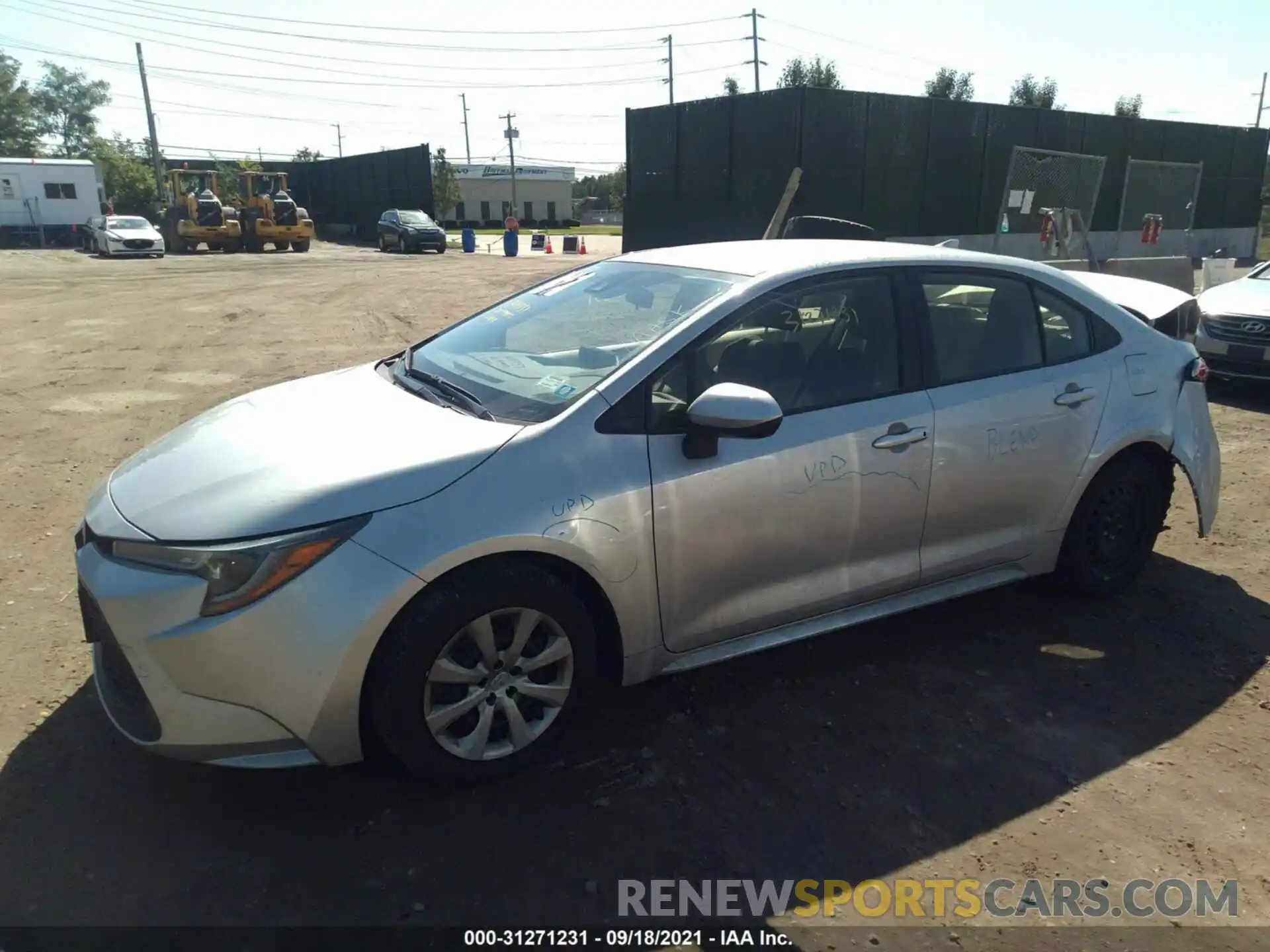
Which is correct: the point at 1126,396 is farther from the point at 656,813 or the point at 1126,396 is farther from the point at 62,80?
the point at 62,80

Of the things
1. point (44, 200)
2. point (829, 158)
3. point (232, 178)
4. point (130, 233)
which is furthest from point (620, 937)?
point (232, 178)

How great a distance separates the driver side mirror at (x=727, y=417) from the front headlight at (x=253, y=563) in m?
1.12

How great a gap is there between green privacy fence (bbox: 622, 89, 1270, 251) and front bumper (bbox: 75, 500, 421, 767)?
1577 centimetres

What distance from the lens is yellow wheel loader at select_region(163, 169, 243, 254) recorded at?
1307 inches

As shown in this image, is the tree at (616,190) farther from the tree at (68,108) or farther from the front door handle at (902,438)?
the front door handle at (902,438)

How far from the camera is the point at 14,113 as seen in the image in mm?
71062

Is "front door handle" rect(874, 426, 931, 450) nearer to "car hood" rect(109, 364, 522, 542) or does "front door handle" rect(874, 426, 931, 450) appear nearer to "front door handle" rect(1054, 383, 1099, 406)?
"front door handle" rect(1054, 383, 1099, 406)

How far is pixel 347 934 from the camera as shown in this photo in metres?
2.38

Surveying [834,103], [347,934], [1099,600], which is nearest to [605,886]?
[347,934]

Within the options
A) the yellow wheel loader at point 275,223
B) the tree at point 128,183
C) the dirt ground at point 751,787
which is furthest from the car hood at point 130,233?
the dirt ground at point 751,787

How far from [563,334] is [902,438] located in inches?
54.3

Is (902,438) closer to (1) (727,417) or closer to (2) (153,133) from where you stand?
(1) (727,417)

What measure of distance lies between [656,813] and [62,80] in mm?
98721

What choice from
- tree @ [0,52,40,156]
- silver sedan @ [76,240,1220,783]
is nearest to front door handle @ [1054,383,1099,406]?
silver sedan @ [76,240,1220,783]
